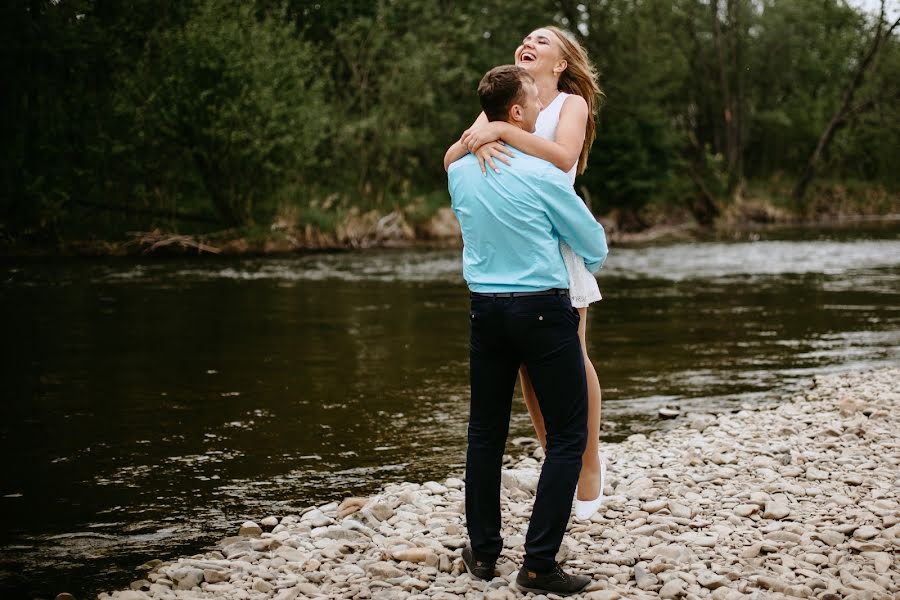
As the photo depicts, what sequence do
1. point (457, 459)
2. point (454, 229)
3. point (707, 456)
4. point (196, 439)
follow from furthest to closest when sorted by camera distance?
point (454, 229), point (196, 439), point (457, 459), point (707, 456)

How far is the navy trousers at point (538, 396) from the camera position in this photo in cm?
411

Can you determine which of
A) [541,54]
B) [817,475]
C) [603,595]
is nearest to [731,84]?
[817,475]

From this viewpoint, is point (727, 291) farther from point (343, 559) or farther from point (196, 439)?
point (343, 559)

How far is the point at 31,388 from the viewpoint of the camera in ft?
32.6

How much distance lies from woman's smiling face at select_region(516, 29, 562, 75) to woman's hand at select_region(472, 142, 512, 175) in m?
0.56

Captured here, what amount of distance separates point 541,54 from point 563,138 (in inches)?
19.7

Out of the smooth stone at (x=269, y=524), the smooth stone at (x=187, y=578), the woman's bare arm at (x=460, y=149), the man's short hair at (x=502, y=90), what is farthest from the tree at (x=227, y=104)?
the man's short hair at (x=502, y=90)

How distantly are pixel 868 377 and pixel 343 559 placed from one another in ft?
22.6

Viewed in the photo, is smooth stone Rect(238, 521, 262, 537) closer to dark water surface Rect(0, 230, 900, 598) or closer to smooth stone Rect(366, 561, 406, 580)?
dark water surface Rect(0, 230, 900, 598)

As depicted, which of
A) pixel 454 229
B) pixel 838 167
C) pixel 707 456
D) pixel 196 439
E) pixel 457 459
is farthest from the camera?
pixel 838 167

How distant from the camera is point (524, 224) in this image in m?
4.09

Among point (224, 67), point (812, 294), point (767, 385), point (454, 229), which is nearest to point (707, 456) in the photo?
point (767, 385)

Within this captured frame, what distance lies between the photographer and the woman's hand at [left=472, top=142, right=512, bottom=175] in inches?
162

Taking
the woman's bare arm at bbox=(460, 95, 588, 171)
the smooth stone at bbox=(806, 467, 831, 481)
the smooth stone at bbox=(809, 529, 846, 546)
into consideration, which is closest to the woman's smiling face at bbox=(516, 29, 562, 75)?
the woman's bare arm at bbox=(460, 95, 588, 171)
